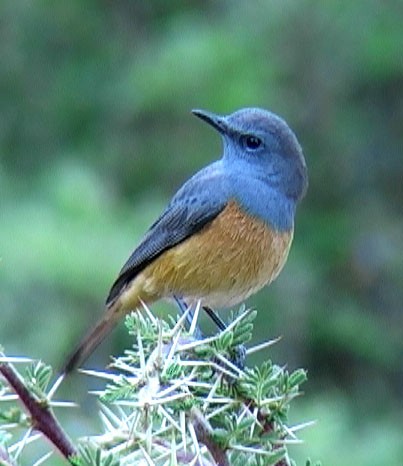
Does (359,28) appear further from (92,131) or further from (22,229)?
(22,229)

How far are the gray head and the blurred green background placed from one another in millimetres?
2116

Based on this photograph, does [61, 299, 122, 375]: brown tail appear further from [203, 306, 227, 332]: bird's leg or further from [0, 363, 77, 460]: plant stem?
[0, 363, 77, 460]: plant stem

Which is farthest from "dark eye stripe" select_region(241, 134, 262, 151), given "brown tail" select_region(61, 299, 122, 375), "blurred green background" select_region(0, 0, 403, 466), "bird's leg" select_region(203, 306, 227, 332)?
"blurred green background" select_region(0, 0, 403, 466)

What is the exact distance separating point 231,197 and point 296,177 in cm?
22

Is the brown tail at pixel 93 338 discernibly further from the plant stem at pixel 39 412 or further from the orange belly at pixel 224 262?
the plant stem at pixel 39 412

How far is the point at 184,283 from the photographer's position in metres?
3.94

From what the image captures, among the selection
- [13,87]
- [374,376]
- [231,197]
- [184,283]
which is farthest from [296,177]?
[13,87]

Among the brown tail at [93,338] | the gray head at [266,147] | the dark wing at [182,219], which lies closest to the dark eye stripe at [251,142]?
the gray head at [266,147]

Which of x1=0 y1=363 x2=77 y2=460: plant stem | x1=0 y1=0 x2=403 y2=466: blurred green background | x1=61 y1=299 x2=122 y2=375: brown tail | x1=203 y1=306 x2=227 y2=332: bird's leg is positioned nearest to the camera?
x1=0 y1=363 x2=77 y2=460: plant stem

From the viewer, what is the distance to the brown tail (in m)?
3.71

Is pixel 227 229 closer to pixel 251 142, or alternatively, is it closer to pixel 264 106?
pixel 251 142

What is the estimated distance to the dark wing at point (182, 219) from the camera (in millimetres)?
3994

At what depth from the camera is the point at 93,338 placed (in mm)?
3912

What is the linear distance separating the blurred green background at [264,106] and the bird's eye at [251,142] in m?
2.12
